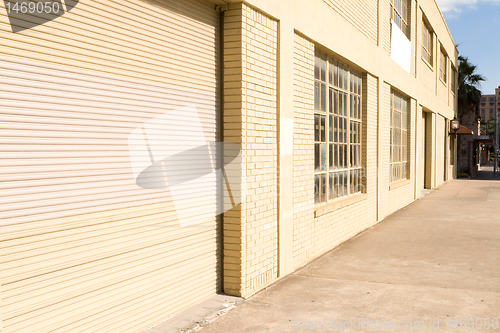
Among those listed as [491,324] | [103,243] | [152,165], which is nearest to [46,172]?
[103,243]

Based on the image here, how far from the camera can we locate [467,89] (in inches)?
1537

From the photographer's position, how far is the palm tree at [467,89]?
38.8 metres

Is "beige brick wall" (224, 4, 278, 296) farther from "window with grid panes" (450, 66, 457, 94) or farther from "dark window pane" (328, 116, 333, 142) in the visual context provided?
"window with grid panes" (450, 66, 457, 94)

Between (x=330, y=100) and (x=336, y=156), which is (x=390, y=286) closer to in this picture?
(x=336, y=156)

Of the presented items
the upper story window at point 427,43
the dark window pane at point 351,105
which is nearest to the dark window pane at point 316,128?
the dark window pane at point 351,105

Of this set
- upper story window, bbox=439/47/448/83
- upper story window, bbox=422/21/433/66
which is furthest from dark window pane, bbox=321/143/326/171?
upper story window, bbox=439/47/448/83

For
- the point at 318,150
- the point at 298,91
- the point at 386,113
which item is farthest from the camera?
the point at 386,113

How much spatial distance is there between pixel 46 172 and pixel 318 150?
218 inches

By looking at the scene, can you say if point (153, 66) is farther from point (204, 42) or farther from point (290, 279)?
point (290, 279)

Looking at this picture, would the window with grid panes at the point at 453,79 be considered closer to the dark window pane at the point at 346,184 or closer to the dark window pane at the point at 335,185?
the dark window pane at the point at 346,184

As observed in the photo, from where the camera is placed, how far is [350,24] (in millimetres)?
9766

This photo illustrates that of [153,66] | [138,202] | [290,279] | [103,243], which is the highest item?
[153,66]

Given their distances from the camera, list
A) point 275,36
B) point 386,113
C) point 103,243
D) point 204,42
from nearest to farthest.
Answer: point 103,243 < point 204,42 < point 275,36 < point 386,113

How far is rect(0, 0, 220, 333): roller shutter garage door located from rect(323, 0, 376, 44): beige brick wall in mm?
4292
